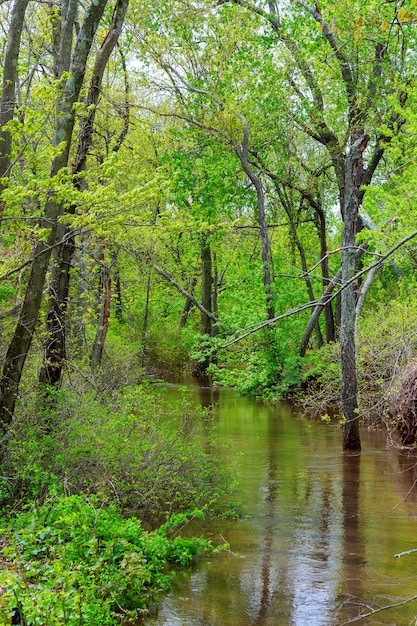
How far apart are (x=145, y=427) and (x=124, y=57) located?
16221mm

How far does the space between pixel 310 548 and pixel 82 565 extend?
3.09 metres

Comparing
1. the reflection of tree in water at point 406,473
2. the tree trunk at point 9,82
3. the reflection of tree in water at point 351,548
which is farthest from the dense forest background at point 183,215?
the reflection of tree in water at point 351,548

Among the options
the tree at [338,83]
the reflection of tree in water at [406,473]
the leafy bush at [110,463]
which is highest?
the tree at [338,83]

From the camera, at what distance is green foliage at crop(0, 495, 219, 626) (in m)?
4.95

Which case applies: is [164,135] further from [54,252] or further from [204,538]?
[204,538]

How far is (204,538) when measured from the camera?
8.21 meters

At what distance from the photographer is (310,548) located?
7.87 m

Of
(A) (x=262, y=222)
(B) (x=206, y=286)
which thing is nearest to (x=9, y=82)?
(A) (x=262, y=222)

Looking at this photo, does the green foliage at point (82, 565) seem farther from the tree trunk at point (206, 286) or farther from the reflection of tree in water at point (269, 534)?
the tree trunk at point (206, 286)

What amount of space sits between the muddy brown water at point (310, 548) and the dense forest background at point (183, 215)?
1038 mm

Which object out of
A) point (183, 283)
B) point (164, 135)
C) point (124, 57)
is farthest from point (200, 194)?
point (183, 283)

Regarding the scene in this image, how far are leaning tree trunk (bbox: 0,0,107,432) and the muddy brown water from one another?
3097mm

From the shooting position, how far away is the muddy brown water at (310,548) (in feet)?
20.3

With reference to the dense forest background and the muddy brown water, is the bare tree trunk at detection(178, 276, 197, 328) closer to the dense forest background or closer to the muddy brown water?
the dense forest background
